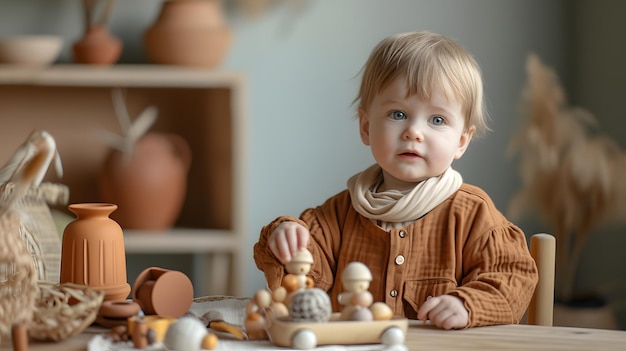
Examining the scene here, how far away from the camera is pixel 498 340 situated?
1.11 m

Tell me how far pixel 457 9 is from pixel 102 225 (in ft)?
7.90

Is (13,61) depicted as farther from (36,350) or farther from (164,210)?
(36,350)

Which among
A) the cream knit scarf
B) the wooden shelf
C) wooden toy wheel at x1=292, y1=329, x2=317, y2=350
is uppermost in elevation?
the cream knit scarf

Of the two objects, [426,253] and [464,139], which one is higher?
[464,139]

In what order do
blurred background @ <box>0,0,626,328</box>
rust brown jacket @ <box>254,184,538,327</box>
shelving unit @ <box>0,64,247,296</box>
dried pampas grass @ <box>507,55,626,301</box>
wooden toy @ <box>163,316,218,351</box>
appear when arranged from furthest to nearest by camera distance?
blurred background @ <box>0,0,626,328</box>, shelving unit @ <box>0,64,247,296</box>, dried pampas grass @ <box>507,55,626,301</box>, rust brown jacket @ <box>254,184,538,327</box>, wooden toy @ <box>163,316,218,351</box>

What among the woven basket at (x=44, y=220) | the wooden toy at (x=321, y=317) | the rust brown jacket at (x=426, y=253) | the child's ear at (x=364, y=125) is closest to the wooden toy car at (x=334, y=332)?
the wooden toy at (x=321, y=317)

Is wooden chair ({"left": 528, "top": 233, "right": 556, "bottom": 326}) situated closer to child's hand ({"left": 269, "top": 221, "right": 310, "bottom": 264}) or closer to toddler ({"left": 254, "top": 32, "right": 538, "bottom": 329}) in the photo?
toddler ({"left": 254, "top": 32, "right": 538, "bottom": 329})

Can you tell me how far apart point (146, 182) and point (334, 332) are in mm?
2123

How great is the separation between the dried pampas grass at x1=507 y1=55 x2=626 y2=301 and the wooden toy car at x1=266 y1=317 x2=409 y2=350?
2.03 metres

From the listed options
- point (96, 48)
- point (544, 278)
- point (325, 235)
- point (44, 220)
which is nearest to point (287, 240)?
point (325, 235)

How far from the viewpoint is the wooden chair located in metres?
1.37

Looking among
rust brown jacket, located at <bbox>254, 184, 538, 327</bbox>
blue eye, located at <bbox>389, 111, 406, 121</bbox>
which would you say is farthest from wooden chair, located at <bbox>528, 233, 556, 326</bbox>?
blue eye, located at <bbox>389, 111, 406, 121</bbox>

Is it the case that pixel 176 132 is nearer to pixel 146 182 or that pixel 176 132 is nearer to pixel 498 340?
pixel 146 182

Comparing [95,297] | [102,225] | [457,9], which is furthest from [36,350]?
[457,9]
